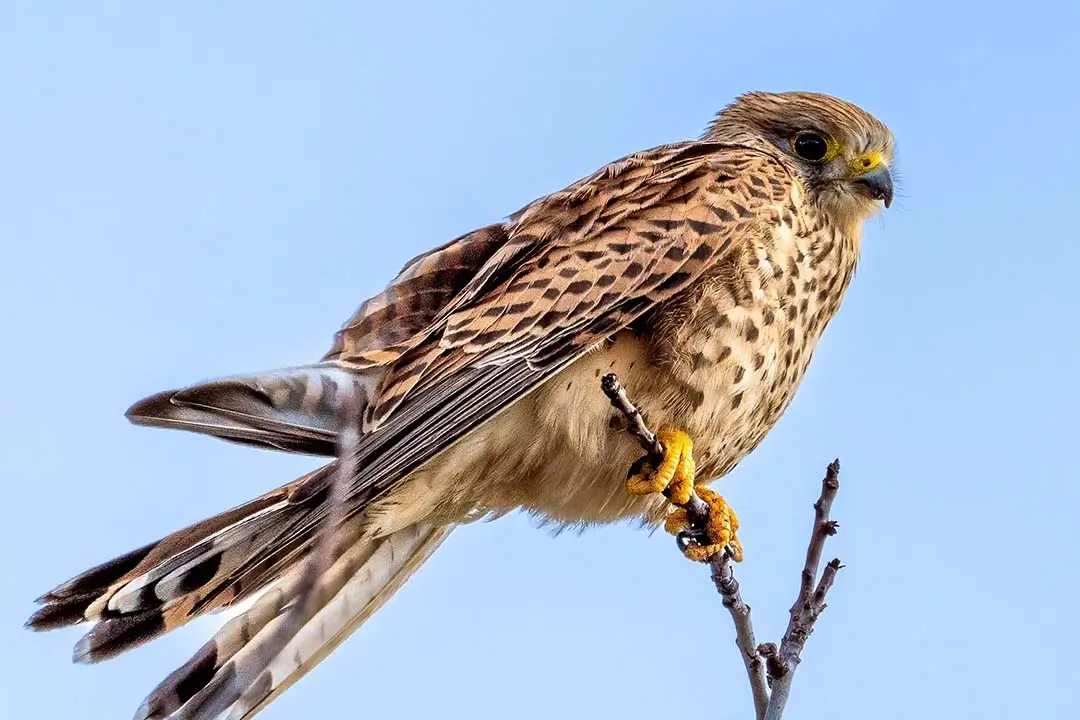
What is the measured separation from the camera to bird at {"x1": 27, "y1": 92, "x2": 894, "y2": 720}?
3312 mm

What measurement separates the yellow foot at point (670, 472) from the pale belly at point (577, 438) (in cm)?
3

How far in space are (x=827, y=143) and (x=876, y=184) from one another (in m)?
0.24

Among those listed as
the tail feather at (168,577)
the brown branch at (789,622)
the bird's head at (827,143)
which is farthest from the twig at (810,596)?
the bird's head at (827,143)

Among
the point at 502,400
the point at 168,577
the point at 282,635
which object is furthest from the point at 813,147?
the point at 168,577

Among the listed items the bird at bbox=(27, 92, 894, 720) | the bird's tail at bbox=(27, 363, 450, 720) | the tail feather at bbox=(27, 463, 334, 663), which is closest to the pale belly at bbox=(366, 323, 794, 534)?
the bird at bbox=(27, 92, 894, 720)

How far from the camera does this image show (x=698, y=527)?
364 centimetres

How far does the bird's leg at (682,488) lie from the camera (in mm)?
3637

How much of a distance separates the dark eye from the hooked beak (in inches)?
6.6

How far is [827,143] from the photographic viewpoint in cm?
463

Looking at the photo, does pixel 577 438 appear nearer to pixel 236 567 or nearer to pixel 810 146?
pixel 236 567

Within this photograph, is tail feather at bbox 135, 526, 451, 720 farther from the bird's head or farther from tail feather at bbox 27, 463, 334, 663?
the bird's head

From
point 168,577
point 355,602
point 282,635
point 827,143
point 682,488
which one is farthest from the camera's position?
point 827,143

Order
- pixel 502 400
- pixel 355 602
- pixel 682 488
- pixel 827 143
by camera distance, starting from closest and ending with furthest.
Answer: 1. pixel 502 400
2. pixel 682 488
3. pixel 355 602
4. pixel 827 143

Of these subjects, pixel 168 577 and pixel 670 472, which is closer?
pixel 168 577
